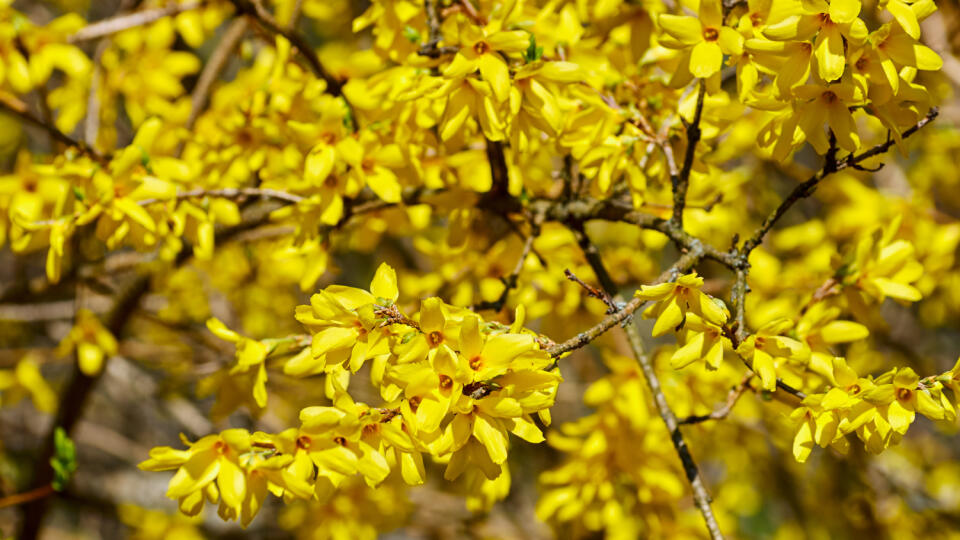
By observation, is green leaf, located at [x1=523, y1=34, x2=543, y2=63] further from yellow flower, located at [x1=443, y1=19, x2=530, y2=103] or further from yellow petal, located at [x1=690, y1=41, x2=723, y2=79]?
yellow petal, located at [x1=690, y1=41, x2=723, y2=79]

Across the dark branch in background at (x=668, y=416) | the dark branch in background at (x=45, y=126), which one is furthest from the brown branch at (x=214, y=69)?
the dark branch in background at (x=668, y=416)

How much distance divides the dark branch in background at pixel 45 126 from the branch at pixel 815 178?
56.7 inches

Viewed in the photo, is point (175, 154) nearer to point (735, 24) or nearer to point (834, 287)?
point (735, 24)

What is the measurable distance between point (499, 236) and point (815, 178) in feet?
2.97

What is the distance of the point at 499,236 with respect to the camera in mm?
2012

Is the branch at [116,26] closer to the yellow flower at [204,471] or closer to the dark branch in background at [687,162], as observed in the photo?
the yellow flower at [204,471]

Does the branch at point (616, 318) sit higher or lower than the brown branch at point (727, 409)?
higher

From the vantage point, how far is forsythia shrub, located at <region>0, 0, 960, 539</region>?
1112mm

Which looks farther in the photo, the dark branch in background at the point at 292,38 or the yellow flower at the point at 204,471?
the dark branch in background at the point at 292,38

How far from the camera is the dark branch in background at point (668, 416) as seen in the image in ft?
4.25

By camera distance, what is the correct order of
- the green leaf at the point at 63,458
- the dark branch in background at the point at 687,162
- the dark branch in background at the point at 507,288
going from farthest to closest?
the green leaf at the point at 63,458
the dark branch in background at the point at 507,288
the dark branch in background at the point at 687,162

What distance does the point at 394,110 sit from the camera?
1.56 meters

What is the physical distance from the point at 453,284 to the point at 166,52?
1.65 m

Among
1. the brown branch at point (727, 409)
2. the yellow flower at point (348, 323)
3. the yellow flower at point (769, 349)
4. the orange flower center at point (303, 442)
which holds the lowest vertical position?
the brown branch at point (727, 409)
